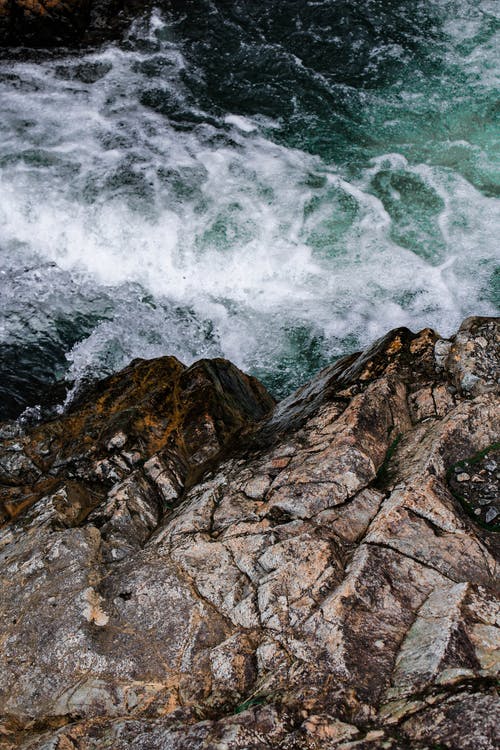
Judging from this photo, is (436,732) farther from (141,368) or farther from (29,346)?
(29,346)

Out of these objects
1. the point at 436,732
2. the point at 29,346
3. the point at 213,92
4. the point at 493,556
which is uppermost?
the point at 213,92

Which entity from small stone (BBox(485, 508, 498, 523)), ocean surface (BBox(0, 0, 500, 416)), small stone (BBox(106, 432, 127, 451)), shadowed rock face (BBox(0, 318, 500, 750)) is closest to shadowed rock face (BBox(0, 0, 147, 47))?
ocean surface (BBox(0, 0, 500, 416))

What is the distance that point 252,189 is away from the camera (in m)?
11.0

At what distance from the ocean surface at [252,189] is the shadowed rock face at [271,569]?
2.65 m

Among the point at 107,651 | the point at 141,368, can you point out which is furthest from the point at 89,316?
the point at 107,651

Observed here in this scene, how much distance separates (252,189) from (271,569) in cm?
794

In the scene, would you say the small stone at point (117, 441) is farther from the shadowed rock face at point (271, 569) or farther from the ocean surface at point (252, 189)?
the ocean surface at point (252, 189)

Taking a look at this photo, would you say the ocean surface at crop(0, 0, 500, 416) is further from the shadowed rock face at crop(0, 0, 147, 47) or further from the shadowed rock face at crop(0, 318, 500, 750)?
the shadowed rock face at crop(0, 318, 500, 750)

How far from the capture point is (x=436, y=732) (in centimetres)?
312

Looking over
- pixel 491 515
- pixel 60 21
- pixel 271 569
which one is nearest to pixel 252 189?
pixel 60 21

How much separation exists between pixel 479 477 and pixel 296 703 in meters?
2.24

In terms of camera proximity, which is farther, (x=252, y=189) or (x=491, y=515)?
(x=252, y=189)

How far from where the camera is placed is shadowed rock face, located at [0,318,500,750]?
353 centimetres

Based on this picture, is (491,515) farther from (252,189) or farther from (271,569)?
(252,189)
